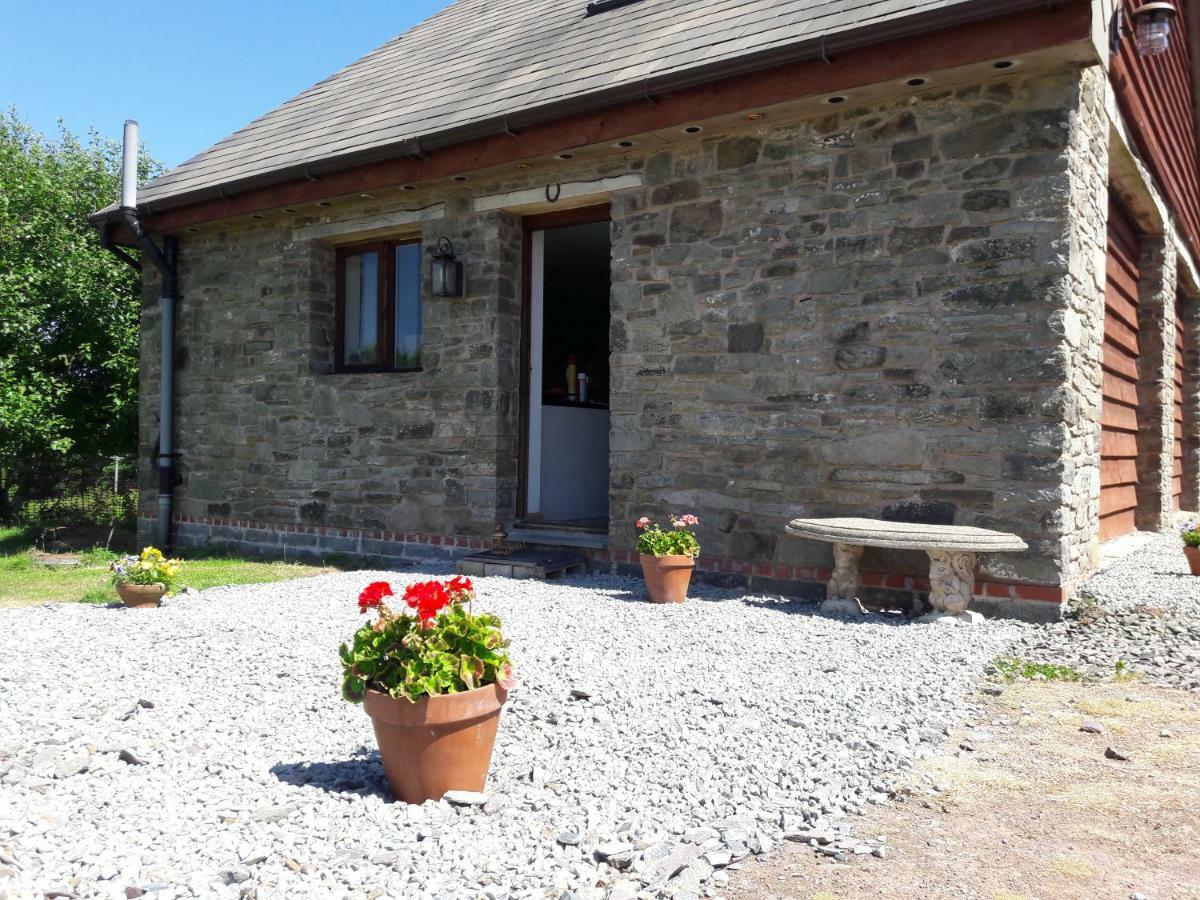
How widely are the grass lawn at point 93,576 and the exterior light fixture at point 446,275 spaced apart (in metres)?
2.58

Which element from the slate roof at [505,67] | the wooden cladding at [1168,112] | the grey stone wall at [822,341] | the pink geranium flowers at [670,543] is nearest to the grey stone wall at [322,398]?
the grey stone wall at [822,341]

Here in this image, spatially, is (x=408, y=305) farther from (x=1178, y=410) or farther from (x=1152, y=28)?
(x=1178, y=410)

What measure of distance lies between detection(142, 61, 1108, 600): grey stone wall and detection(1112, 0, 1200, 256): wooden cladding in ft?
4.36

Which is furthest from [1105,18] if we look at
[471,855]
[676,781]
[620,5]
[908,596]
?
[471,855]

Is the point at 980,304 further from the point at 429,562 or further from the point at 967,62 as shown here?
the point at 429,562

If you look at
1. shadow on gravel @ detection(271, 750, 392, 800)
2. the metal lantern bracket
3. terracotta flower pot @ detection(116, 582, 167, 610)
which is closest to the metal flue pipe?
the metal lantern bracket

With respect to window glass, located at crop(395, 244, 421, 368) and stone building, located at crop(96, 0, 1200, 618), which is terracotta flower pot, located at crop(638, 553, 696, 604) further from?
window glass, located at crop(395, 244, 421, 368)

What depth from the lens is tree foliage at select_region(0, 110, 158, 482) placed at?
10609mm

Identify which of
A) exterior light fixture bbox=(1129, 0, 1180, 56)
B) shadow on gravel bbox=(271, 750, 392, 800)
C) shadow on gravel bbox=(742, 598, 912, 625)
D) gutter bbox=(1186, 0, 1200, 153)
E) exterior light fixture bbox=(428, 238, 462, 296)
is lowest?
shadow on gravel bbox=(271, 750, 392, 800)

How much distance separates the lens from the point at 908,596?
5.49m

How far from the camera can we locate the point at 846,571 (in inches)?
215

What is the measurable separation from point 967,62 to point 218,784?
5.08 metres

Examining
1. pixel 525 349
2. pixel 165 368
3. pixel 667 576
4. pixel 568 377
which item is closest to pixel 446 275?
pixel 525 349

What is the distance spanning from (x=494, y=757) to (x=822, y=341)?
3759 millimetres
